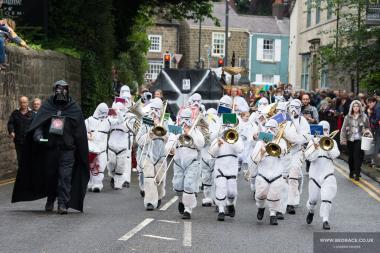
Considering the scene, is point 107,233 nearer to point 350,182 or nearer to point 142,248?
point 142,248

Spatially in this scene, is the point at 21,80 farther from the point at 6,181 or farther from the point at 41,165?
the point at 41,165

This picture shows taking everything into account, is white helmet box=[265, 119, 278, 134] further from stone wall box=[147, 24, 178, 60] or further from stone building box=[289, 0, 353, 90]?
stone wall box=[147, 24, 178, 60]

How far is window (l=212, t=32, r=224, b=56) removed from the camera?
254ft

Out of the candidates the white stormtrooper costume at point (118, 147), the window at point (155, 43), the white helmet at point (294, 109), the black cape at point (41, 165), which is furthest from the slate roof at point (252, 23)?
the black cape at point (41, 165)

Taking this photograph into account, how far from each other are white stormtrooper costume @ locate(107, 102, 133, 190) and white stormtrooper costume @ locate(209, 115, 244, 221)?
4624 millimetres

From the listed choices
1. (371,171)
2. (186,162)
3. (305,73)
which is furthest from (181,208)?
(305,73)

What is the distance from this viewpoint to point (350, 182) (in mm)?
21672

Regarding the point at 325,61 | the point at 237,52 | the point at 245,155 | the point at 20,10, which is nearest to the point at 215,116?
the point at 245,155

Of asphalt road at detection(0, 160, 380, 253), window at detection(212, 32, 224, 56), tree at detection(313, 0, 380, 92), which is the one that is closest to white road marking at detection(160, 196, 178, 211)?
asphalt road at detection(0, 160, 380, 253)

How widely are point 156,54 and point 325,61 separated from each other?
43.9 meters

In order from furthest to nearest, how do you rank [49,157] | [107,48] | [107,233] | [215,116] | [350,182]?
[107,48]
[350,182]
[215,116]
[49,157]
[107,233]

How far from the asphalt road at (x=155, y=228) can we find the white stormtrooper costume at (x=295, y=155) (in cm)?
29

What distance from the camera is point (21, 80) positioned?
22.1m

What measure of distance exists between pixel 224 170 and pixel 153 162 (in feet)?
5.49
